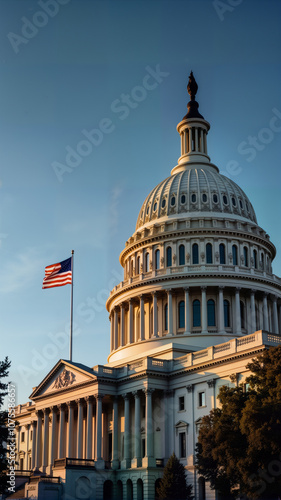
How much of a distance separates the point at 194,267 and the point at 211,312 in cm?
620

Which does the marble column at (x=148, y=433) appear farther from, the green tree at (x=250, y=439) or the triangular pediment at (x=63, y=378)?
the green tree at (x=250, y=439)

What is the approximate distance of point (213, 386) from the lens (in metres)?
66.5

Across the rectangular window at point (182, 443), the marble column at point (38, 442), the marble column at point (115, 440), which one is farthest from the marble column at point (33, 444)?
the rectangular window at point (182, 443)

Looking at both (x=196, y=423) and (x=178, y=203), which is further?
(x=178, y=203)

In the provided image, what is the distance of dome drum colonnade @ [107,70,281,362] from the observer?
8675 centimetres

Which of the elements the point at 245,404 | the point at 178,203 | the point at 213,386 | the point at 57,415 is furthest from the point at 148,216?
the point at 245,404

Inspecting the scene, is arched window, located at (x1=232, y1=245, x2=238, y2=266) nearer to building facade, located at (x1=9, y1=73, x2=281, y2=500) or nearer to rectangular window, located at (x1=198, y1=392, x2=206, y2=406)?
building facade, located at (x1=9, y1=73, x2=281, y2=500)

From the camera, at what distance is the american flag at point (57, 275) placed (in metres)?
83.5

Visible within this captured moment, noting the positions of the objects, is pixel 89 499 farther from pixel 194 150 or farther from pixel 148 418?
pixel 194 150

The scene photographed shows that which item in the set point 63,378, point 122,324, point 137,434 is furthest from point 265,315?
point 63,378

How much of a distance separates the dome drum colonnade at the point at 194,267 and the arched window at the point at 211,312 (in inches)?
5.0

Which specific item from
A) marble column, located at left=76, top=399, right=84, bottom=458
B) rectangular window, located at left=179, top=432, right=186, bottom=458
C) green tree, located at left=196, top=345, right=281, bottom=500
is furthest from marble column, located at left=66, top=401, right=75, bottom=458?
green tree, located at left=196, top=345, right=281, bottom=500

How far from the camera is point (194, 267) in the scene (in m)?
88.0

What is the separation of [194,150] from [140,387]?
1733 inches
